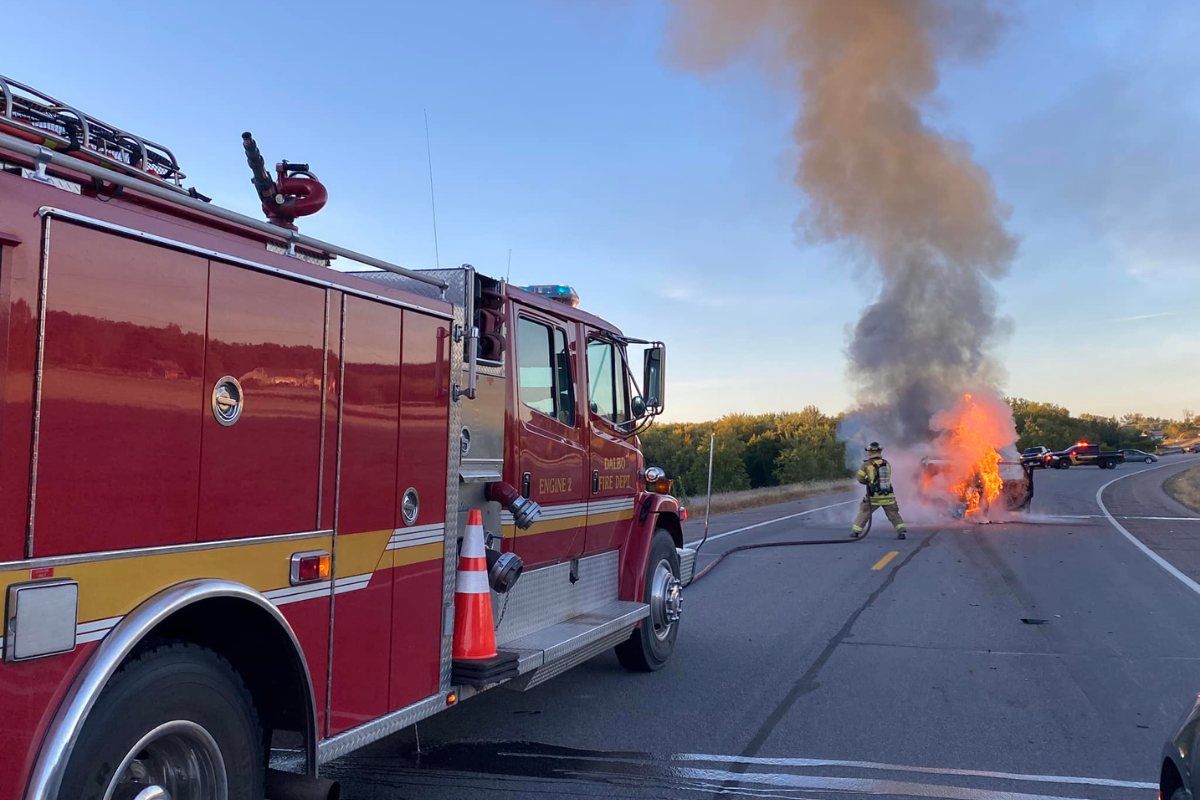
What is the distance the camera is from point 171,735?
2.81m

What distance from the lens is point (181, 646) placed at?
288cm

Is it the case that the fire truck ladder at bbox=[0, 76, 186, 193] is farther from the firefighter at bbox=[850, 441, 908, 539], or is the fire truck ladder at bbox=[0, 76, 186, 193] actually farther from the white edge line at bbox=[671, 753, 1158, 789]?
the firefighter at bbox=[850, 441, 908, 539]

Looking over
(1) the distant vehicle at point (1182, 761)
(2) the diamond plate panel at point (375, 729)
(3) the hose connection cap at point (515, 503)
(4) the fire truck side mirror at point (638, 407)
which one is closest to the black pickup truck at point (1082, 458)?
(4) the fire truck side mirror at point (638, 407)

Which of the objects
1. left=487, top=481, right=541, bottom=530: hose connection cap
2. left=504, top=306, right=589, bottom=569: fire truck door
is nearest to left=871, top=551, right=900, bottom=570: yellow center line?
left=504, top=306, right=589, bottom=569: fire truck door

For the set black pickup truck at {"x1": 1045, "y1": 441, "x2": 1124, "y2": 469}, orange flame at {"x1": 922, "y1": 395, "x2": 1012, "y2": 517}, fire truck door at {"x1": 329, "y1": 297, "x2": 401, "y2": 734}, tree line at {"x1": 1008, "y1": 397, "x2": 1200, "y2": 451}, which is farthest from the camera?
tree line at {"x1": 1008, "y1": 397, "x2": 1200, "y2": 451}

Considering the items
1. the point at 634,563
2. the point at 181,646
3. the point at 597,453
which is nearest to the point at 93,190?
the point at 181,646

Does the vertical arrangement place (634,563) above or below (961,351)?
below

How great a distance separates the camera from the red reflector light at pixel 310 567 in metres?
3.30

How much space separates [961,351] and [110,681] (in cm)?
3052

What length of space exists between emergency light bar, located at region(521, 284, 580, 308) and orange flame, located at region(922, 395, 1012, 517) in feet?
56.6

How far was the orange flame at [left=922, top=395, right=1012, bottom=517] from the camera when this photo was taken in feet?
68.8

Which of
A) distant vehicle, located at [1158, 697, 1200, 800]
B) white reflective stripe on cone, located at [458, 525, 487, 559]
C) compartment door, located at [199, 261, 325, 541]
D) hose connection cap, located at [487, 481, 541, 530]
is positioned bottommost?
distant vehicle, located at [1158, 697, 1200, 800]

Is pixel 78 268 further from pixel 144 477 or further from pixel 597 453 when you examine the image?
pixel 597 453

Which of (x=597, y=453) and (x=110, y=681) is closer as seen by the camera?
(x=110, y=681)
